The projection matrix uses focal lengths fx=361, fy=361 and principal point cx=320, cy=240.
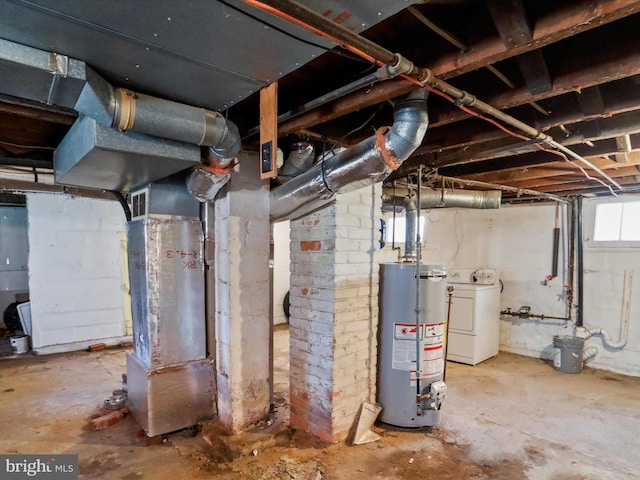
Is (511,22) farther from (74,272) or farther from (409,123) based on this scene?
(74,272)

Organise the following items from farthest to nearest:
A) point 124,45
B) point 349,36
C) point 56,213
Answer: point 56,213 → point 124,45 → point 349,36

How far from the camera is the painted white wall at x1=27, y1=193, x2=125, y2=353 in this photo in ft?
15.1

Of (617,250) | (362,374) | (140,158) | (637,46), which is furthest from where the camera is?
(617,250)

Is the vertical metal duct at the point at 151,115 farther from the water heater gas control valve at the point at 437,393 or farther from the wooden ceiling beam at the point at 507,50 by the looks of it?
the water heater gas control valve at the point at 437,393

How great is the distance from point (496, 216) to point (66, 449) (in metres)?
5.38

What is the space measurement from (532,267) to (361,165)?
4119 mm

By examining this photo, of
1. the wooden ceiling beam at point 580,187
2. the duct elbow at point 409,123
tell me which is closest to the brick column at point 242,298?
the duct elbow at point 409,123

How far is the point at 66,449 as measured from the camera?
2369mm

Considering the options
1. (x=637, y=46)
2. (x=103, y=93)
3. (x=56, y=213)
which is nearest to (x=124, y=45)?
(x=103, y=93)

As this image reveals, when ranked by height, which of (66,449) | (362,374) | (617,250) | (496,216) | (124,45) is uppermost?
(124,45)

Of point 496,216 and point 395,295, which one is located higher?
point 496,216

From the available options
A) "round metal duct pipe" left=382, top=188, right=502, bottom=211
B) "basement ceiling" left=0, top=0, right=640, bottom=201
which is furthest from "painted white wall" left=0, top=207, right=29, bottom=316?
"round metal duct pipe" left=382, top=188, right=502, bottom=211

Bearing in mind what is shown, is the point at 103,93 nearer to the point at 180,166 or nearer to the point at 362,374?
the point at 180,166

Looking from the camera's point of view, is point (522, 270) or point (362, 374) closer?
point (362, 374)
